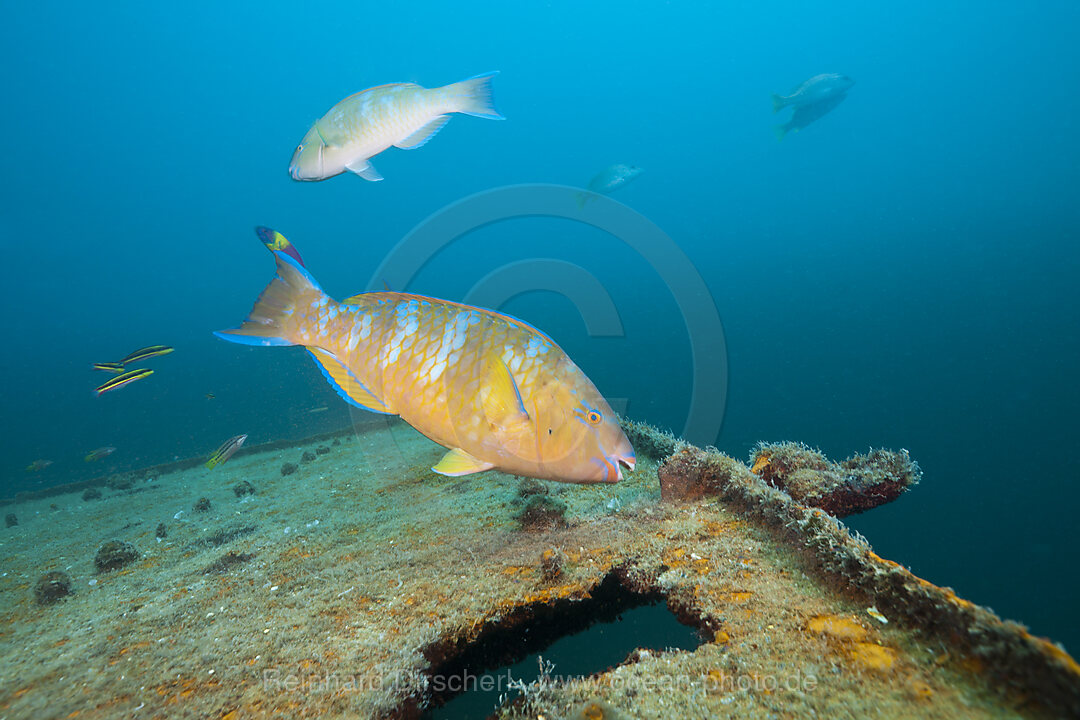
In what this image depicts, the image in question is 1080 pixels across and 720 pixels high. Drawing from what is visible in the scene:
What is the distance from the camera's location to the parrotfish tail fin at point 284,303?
2402 mm

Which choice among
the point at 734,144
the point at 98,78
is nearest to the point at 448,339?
the point at 98,78

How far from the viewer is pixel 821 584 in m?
2.42

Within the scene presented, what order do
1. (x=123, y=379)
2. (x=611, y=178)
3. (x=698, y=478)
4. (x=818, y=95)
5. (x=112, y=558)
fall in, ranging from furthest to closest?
(x=818, y=95) → (x=611, y=178) → (x=123, y=379) → (x=112, y=558) → (x=698, y=478)

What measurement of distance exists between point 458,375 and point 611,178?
46.8 feet

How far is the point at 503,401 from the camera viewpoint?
1996 mm

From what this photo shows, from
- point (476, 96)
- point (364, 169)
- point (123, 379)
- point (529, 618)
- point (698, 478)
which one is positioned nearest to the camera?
point (529, 618)

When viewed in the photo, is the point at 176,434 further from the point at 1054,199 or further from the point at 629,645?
the point at 1054,199

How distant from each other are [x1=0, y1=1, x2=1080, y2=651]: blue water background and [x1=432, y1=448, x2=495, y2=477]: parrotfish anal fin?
5648mm

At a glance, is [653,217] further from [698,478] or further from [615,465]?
[615,465]

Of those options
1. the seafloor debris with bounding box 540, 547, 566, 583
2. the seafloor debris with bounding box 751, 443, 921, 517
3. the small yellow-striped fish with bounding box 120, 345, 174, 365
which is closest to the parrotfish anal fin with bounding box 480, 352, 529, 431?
the seafloor debris with bounding box 540, 547, 566, 583

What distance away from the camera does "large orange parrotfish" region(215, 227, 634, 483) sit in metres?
2.01

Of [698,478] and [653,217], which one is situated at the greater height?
[653,217]

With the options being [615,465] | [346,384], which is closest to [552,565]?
[615,465]

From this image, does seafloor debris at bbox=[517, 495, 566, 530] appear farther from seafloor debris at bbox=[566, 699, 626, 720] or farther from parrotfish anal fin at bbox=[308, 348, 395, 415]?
parrotfish anal fin at bbox=[308, 348, 395, 415]
